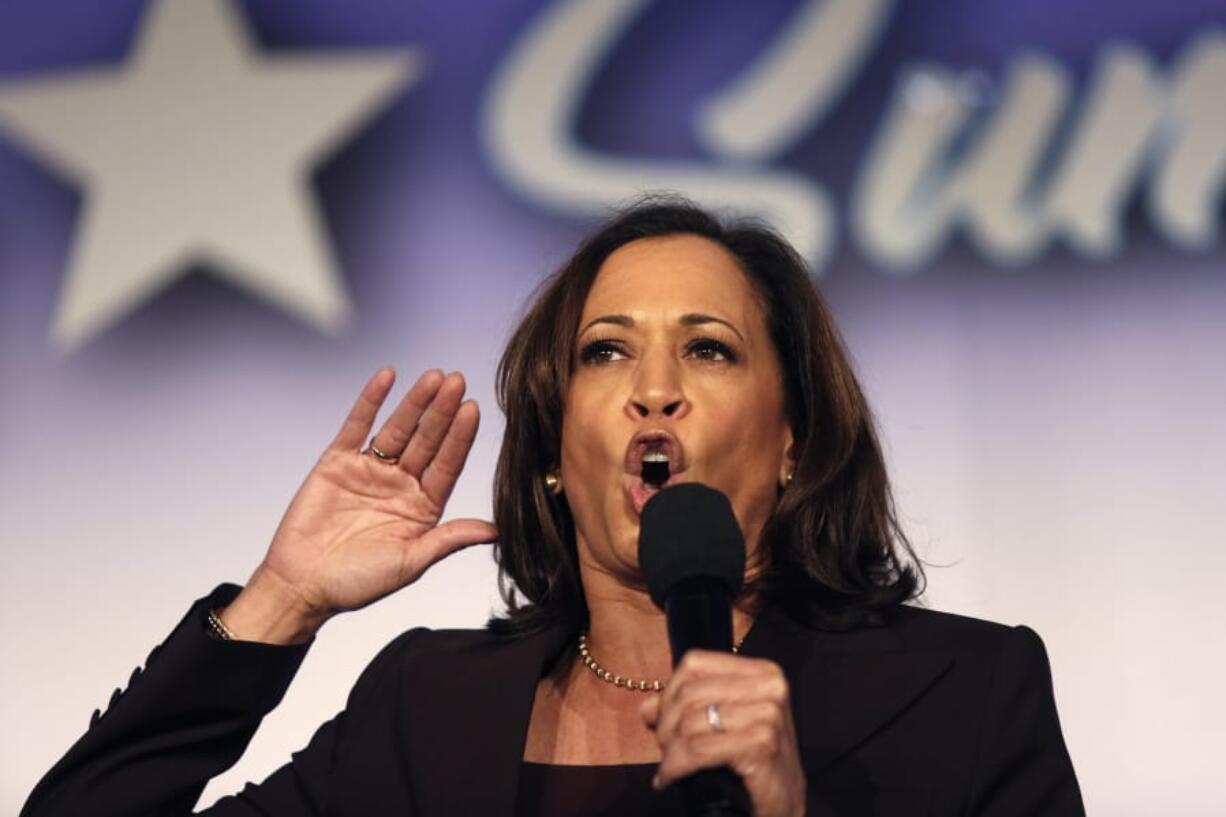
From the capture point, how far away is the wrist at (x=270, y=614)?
2.10 meters

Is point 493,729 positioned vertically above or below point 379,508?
below

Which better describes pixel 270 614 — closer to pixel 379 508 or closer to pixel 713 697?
pixel 379 508

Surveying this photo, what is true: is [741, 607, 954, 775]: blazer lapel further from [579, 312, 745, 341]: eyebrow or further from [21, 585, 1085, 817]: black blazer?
[579, 312, 745, 341]: eyebrow

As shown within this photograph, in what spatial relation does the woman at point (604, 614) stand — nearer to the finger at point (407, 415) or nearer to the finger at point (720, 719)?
the finger at point (407, 415)

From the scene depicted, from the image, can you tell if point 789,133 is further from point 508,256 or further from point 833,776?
point 833,776

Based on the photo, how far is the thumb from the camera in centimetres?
214

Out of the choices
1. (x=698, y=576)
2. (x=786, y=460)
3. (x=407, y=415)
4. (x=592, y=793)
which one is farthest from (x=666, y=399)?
(x=698, y=576)

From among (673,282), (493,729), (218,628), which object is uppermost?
(673,282)

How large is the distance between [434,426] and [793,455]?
0.45m

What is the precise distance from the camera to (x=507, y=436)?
234cm

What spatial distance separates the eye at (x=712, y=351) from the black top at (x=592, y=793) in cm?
49

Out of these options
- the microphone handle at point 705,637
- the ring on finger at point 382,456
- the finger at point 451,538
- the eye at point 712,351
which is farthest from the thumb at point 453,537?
the microphone handle at point 705,637

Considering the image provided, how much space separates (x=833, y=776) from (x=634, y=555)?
343 millimetres

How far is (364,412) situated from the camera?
2.15 m
